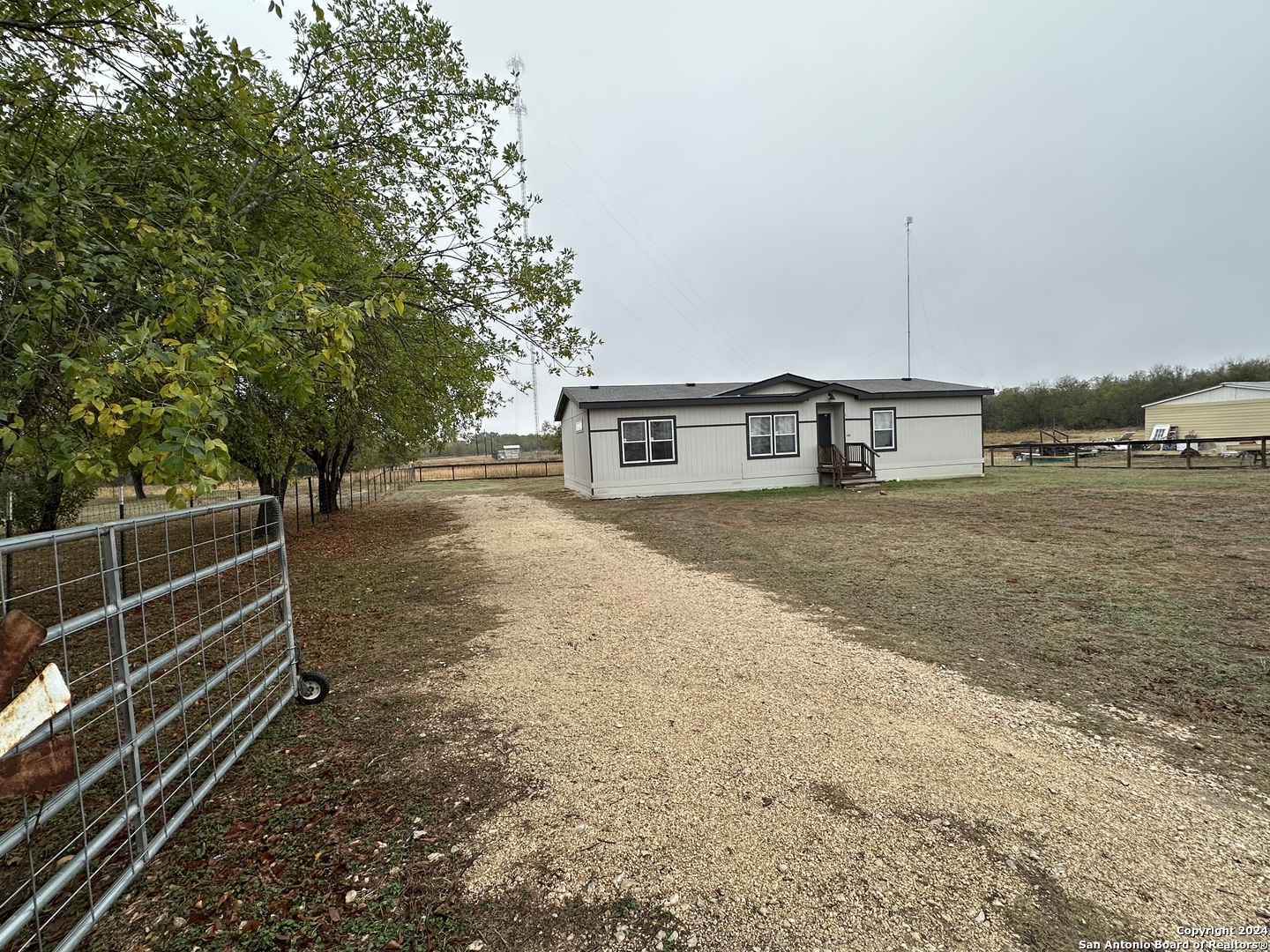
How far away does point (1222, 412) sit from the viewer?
26.5 metres

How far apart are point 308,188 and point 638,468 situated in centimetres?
1271

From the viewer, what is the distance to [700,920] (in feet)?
5.94

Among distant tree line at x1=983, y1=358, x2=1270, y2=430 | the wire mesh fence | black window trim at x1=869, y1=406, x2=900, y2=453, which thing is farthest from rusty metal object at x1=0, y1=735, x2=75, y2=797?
distant tree line at x1=983, y1=358, x2=1270, y2=430

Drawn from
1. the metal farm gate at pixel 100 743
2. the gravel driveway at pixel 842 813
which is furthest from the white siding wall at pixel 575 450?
the metal farm gate at pixel 100 743

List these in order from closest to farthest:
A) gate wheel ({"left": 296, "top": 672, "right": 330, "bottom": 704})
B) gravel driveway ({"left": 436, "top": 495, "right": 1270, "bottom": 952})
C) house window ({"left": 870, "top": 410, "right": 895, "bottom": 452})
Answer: gravel driveway ({"left": 436, "top": 495, "right": 1270, "bottom": 952})
gate wheel ({"left": 296, "top": 672, "right": 330, "bottom": 704})
house window ({"left": 870, "top": 410, "right": 895, "bottom": 452})

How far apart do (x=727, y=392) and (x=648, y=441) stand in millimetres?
3138

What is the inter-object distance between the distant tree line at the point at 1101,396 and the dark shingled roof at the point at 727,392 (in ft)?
91.3

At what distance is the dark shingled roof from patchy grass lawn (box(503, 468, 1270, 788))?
16.5ft

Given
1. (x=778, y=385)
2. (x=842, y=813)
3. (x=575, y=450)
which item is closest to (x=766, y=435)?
(x=778, y=385)

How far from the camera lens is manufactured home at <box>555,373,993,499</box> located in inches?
661

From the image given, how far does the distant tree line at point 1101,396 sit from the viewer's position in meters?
39.1

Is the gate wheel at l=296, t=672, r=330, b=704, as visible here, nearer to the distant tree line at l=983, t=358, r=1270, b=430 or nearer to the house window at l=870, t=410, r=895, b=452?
the house window at l=870, t=410, r=895, b=452

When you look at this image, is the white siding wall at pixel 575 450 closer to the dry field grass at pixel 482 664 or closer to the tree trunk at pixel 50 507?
the dry field grass at pixel 482 664

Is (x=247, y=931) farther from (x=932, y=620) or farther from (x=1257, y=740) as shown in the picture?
(x=932, y=620)
